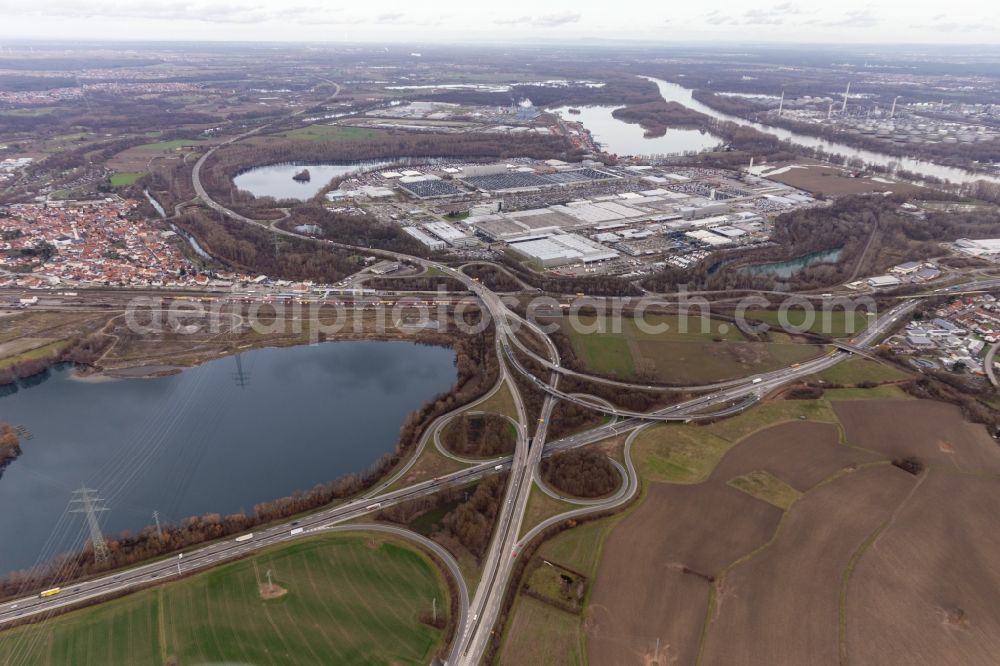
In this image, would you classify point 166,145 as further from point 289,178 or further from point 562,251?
point 562,251

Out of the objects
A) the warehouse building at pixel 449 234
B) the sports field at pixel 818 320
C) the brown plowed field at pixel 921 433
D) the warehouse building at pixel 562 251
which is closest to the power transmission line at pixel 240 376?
the warehouse building at pixel 449 234

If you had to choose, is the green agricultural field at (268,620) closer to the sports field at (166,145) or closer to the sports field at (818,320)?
the sports field at (818,320)

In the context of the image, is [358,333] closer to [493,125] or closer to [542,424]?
[542,424]

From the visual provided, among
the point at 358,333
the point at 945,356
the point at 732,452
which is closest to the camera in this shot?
the point at 732,452

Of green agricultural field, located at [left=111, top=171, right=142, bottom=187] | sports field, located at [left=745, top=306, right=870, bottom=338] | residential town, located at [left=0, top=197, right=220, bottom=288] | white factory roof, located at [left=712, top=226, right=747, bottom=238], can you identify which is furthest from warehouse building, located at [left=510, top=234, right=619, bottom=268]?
green agricultural field, located at [left=111, top=171, right=142, bottom=187]

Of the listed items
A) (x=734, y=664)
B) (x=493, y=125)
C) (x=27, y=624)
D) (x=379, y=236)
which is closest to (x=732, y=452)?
(x=734, y=664)

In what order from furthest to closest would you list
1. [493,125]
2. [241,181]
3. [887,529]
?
[493,125], [241,181], [887,529]
